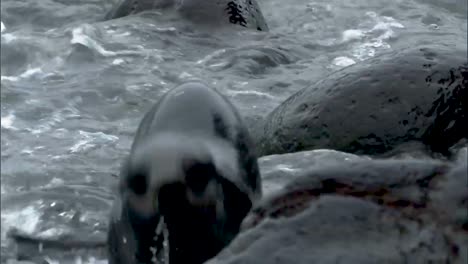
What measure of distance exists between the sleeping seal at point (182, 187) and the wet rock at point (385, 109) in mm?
1617

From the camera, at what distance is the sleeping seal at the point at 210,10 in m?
8.80

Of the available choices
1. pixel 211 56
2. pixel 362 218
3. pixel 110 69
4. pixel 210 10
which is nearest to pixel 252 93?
pixel 211 56

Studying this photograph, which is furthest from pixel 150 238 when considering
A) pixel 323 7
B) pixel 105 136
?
pixel 323 7

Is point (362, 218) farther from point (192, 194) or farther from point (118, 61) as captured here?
point (118, 61)

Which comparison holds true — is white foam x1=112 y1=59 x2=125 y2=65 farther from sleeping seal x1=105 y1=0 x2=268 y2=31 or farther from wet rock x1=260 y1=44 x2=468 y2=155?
wet rock x1=260 y1=44 x2=468 y2=155

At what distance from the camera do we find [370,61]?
20.7 ft

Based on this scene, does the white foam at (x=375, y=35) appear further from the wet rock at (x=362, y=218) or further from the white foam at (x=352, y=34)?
the wet rock at (x=362, y=218)

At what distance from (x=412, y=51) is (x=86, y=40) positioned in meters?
3.21

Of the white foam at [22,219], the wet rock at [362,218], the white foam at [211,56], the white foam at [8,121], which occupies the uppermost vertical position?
the wet rock at [362,218]

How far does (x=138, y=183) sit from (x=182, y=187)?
0.64ft

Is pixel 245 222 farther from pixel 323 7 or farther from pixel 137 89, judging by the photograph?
pixel 323 7

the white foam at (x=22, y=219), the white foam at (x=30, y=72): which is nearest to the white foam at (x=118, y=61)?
the white foam at (x=30, y=72)

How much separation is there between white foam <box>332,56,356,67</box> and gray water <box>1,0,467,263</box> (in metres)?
0.01

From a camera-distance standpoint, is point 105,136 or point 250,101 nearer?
point 105,136
